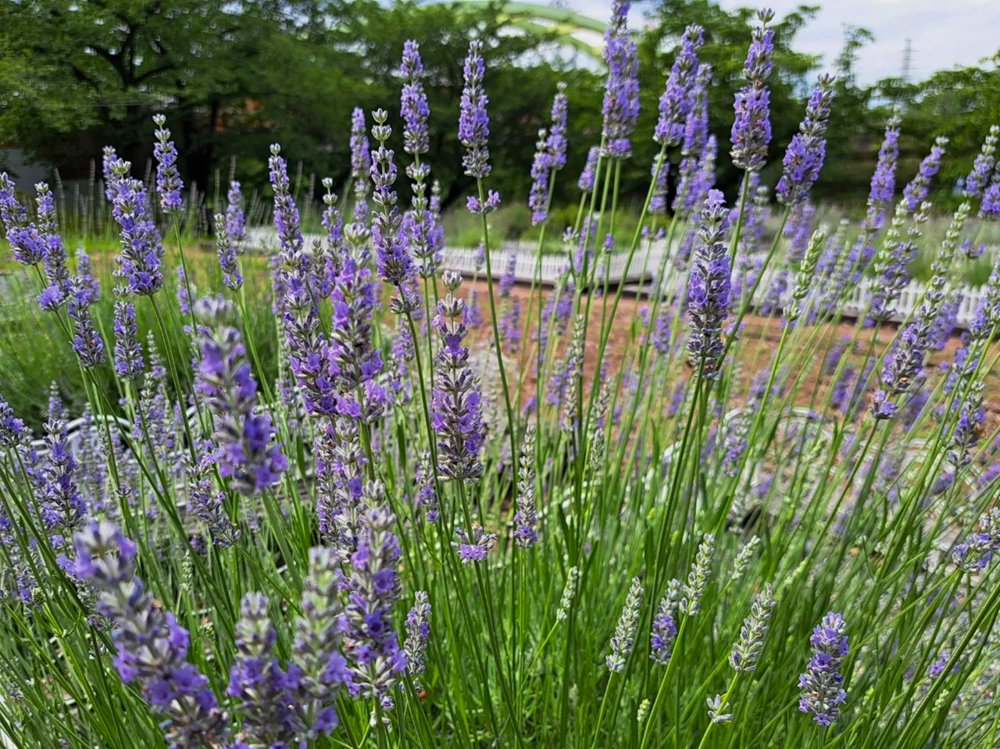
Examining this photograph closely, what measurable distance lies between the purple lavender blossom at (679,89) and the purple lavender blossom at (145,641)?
1.71 m

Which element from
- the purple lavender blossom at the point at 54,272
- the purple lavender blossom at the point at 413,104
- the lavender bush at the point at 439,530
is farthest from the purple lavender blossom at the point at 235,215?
the purple lavender blossom at the point at 413,104

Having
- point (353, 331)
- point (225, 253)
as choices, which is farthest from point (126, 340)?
point (353, 331)

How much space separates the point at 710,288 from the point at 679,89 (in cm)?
100

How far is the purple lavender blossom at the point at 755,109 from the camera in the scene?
53.0 inches

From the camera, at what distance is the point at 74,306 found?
51.7 inches

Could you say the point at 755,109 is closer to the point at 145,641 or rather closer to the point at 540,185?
the point at 540,185

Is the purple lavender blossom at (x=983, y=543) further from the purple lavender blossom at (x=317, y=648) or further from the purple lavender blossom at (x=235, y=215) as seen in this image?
the purple lavender blossom at (x=235, y=215)

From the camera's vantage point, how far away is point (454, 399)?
0.87 meters

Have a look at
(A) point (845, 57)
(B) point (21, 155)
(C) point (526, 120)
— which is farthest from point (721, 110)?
(B) point (21, 155)

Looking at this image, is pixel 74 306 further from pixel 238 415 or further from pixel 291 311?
pixel 238 415

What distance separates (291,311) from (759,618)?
818 mm

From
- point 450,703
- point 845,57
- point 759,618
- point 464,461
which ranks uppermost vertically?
point 845,57

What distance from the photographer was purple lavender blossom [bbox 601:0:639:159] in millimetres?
1884

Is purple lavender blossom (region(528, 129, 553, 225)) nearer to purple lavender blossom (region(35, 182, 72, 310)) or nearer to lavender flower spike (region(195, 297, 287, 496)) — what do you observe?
purple lavender blossom (region(35, 182, 72, 310))
